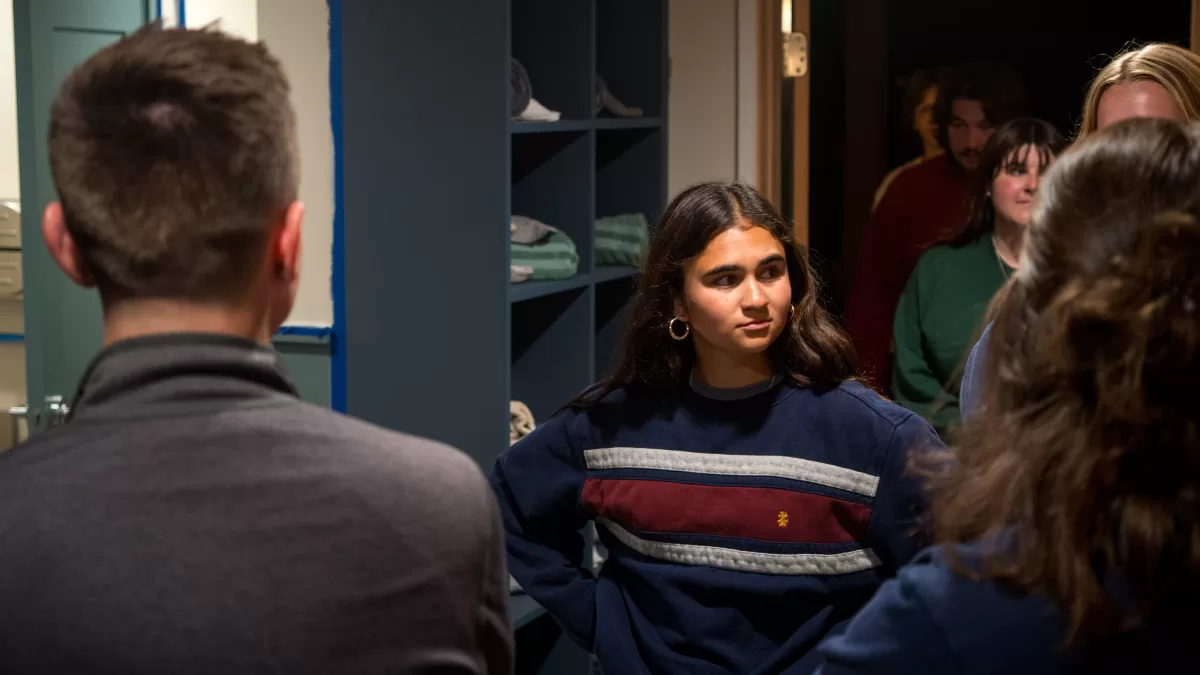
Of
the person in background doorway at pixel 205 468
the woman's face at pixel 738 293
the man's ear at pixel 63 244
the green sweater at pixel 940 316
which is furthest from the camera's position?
the green sweater at pixel 940 316

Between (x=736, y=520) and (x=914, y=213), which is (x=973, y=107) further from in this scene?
(x=736, y=520)

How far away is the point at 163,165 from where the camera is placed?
0.79 meters

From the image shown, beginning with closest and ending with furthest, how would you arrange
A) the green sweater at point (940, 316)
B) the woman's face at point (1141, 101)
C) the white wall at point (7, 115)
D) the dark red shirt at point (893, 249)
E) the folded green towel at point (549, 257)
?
the woman's face at point (1141, 101)
the white wall at point (7, 115)
the folded green towel at point (549, 257)
the green sweater at point (940, 316)
the dark red shirt at point (893, 249)

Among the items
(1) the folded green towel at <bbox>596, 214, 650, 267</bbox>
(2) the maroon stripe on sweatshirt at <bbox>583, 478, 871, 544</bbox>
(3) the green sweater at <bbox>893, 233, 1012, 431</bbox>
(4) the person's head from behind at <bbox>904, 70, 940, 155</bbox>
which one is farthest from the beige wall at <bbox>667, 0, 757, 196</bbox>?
(2) the maroon stripe on sweatshirt at <bbox>583, 478, 871, 544</bbox>

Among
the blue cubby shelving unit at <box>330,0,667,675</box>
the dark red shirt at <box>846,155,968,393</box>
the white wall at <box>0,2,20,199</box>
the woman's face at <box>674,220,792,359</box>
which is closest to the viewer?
the woman's face at <box>674,220,792,359</box>

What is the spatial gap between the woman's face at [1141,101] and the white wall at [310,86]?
136 centimetres

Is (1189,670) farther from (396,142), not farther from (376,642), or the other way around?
(396,142)

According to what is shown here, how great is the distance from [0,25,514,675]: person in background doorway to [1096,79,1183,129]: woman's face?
103 cm

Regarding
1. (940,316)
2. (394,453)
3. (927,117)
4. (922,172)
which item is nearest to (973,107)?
(922,172)

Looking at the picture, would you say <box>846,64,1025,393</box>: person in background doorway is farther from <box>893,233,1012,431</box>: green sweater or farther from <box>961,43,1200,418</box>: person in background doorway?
<box>961,43,1200,418</box>: person in background doorway

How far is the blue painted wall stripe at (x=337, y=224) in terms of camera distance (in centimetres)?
225

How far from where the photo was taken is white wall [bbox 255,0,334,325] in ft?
7.52

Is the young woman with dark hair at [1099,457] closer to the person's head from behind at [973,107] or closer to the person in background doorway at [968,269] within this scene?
the person in background doorway at [968,269]

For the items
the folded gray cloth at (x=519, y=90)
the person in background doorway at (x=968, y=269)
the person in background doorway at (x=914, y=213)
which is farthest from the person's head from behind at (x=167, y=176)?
the person in background doorway at (x=914, y=213)
